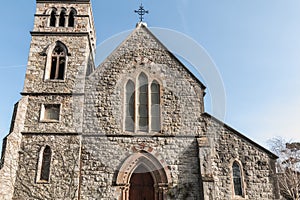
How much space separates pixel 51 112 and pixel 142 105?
4.66m

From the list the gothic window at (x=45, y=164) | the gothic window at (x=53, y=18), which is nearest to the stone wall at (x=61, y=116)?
the gothic window at (x=45, y=164)

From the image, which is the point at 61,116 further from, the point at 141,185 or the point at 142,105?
the point at 141,185

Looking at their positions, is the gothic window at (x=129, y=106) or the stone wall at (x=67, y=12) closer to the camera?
the gothic window at (x=129, y=106)

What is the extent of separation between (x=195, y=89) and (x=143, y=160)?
4.63m

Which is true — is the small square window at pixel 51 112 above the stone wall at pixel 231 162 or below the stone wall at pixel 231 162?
above

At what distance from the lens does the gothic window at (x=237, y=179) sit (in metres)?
13.2

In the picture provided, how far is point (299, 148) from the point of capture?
25625 millimetres

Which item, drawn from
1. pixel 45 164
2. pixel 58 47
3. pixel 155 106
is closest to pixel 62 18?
pixel 58 47

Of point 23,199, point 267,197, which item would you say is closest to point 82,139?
point 23,199

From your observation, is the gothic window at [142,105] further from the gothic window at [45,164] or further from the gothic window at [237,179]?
the gothic window at [237,179]

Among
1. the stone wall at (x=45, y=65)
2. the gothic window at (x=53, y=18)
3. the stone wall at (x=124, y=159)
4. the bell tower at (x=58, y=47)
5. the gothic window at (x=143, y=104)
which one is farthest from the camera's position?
the gothic window at (x=53, y=18)

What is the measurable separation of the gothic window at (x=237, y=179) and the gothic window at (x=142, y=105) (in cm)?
406

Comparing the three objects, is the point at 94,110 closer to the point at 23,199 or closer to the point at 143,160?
the point at 143,160

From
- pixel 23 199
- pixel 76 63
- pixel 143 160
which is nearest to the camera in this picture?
pixel 23 199
